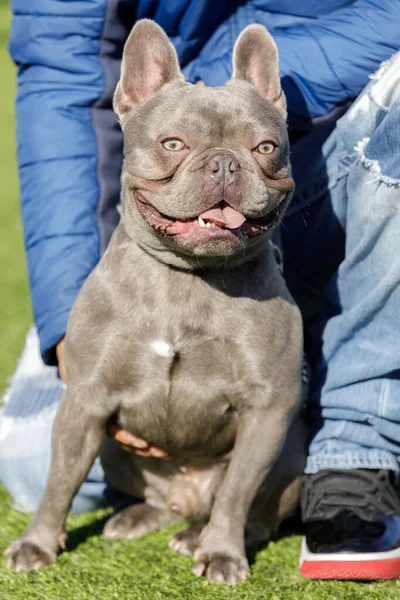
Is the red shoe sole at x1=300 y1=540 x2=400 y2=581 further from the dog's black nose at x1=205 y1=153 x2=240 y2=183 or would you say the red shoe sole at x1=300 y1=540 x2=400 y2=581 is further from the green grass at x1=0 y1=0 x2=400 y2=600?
the dog's black nose at x1=205 y1=153 x2=240 y2=183

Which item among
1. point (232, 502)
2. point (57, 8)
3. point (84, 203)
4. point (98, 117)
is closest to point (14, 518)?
point (232, 502)

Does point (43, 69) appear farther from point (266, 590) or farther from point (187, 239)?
point (266, 590)

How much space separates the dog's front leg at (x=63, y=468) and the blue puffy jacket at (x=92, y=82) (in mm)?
486

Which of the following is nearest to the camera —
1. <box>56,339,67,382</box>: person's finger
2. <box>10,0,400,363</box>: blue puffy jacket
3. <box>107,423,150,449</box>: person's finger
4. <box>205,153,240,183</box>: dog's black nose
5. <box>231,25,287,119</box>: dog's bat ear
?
<box>205,153,240,183</box>: dog's black nose

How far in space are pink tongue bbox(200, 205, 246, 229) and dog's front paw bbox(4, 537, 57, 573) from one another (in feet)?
3.82

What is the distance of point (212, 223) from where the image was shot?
2578mm

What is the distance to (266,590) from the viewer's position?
9.05 ft

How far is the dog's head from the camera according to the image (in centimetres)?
256

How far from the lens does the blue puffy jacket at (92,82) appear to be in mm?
3334

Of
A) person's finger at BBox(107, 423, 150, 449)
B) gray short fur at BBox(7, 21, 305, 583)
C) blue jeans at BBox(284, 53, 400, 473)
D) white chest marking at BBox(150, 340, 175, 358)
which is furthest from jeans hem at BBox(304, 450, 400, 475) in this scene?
white chest marking at BBox(150, 340, 175, 358)

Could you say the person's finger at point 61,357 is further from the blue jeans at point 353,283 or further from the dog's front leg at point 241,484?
the dog's front leg at point 241,484

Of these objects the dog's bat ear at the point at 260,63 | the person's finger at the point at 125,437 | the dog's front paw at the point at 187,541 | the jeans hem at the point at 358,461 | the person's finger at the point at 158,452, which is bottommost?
the dog's front paw at the point at 187,541

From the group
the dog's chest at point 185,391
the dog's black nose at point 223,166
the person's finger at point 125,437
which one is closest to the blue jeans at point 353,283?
the dog's chest at point 185,391

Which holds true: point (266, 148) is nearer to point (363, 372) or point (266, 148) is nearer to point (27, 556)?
point (363, 372)
